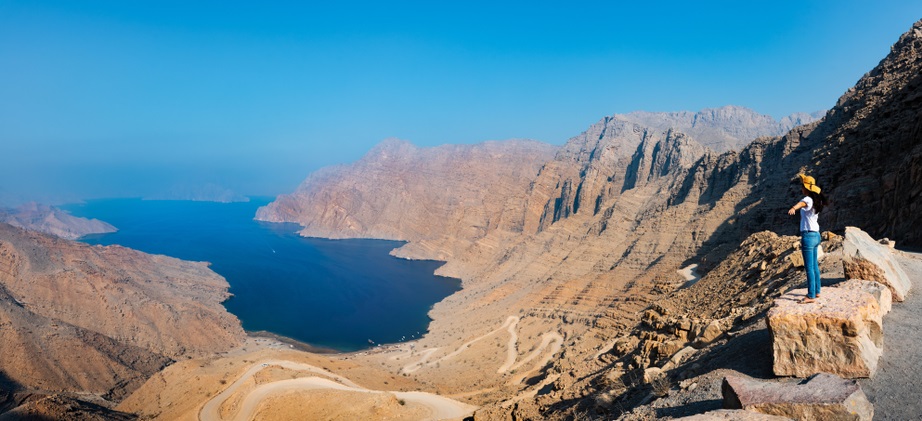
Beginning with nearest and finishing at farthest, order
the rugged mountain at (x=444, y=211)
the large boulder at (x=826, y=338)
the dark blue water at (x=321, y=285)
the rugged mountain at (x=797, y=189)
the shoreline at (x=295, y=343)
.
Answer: the large boulder at (x=826, y=338)
the rugged mountain at (x=797, y=189)
the shoreline at (x=295, y=343)
the dark blue water at (x=321, y=285)
the rugged mountain at (x=444, y=211)

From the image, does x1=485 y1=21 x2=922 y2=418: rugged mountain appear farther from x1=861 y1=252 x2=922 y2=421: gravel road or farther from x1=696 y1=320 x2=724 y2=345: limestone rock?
x1=861 y1=252 x2=922 y2=421: gravel road

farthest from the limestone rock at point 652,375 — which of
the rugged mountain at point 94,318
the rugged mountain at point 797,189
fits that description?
the rugged mountain at point 94,318

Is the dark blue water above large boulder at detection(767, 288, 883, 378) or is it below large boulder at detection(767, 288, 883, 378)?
below

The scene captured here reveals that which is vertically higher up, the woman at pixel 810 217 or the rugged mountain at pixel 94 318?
the woman at pixel 810 217

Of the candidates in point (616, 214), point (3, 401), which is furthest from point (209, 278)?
point (616, 214)

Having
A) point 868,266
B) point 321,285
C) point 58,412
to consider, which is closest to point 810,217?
point 868,266

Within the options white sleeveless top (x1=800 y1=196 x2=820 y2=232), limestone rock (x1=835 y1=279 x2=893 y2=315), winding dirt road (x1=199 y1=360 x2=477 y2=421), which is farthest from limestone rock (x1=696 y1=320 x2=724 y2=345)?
winding dirt road (x1=199 y1=360 x2=477 y2=421)

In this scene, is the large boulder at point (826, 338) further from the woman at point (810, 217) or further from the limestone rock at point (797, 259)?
the limestone rock at point (797, 259)
